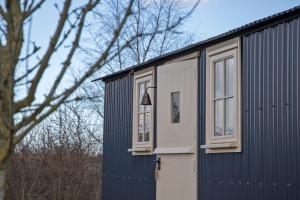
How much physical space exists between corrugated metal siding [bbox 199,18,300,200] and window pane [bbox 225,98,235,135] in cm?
36

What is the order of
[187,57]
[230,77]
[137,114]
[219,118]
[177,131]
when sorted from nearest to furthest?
1. [230,77]
2. [219,118]
3. [187,57]
4. [177,131]
5. [137,114]

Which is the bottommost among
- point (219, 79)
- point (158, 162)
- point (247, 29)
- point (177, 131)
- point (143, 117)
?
point (158, 162)

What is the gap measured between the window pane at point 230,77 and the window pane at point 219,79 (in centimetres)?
13

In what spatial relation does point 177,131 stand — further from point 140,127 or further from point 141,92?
point 141,92

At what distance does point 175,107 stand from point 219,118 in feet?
5.30

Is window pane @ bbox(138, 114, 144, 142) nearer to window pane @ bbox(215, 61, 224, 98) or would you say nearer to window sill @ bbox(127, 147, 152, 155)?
window sill @ bbox(127, 147, 152, 155)

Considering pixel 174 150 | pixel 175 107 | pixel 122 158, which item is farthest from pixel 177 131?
pixel 122 158

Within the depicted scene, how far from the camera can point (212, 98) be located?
32.5ft

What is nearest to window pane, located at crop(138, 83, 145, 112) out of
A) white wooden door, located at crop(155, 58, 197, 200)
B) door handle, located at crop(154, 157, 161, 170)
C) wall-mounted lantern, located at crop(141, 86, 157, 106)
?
white wooden door, located at crop(155, 58, 197, 200)

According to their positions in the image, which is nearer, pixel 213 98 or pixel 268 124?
pixel 268 124

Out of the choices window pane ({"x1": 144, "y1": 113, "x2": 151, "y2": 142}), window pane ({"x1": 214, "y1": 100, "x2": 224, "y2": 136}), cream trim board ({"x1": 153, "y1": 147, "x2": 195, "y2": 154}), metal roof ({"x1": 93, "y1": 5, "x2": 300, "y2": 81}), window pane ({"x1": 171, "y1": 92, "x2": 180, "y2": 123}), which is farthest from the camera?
window pane ({"x1": 144, "y1": 113, "x2": 151, "y2": 142})

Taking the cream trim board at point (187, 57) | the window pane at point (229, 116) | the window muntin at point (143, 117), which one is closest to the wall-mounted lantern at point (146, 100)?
the window muntin at point (143, 117)

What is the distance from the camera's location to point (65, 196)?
669 inches

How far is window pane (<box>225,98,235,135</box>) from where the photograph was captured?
366 inches
